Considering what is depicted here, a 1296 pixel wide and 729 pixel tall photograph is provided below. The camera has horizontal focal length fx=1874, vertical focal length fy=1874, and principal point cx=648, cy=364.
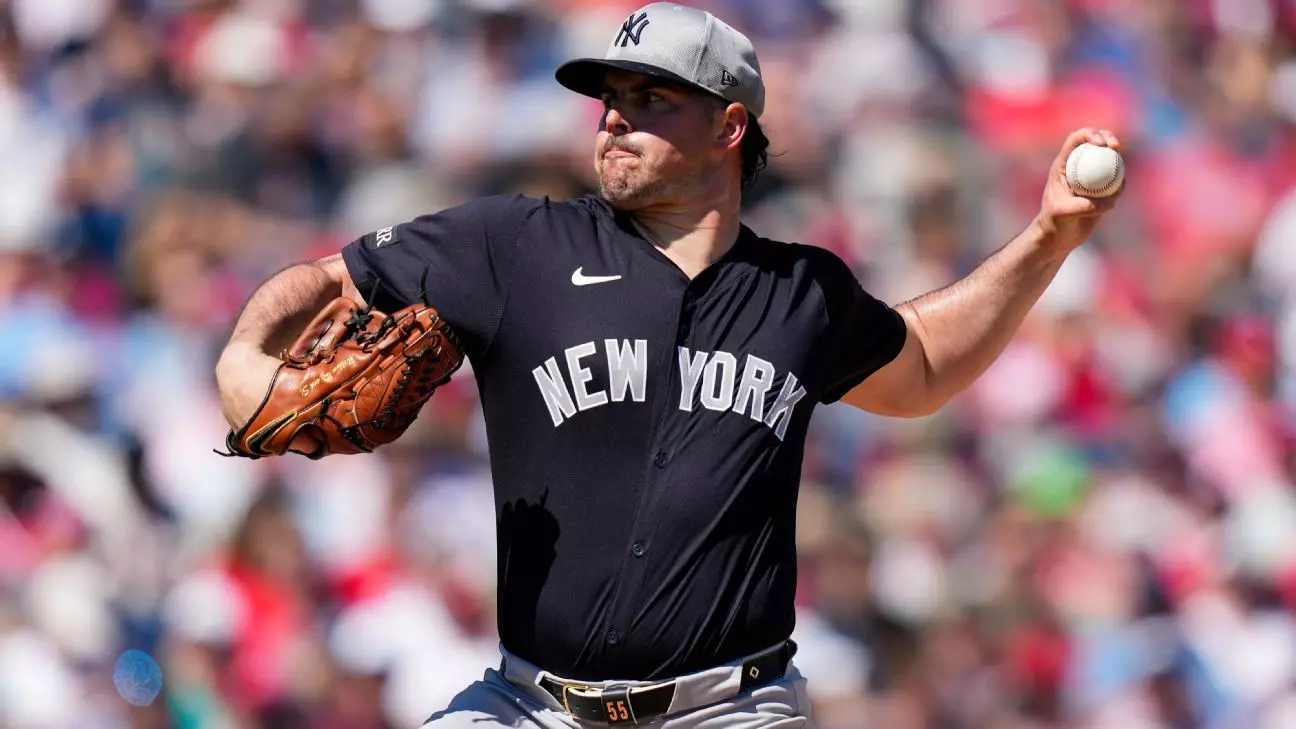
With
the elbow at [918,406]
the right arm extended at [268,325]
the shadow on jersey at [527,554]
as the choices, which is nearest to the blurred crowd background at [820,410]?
the elbow at [918,406]

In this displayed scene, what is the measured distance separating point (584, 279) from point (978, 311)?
1.05 metres

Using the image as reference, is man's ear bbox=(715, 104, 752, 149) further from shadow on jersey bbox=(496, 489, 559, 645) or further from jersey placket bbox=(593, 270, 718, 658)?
shadow on jersey bbox=(496, 489, 559, 645)

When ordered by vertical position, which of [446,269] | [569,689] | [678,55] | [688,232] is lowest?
[569,689]

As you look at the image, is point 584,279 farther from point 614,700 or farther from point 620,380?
point 614,700

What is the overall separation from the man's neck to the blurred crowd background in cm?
330

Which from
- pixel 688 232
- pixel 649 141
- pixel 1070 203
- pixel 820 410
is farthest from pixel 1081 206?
pixel 820 410

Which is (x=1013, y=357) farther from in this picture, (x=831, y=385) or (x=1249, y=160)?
(x=831, y=385)

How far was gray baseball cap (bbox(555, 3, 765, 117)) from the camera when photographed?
3945mm

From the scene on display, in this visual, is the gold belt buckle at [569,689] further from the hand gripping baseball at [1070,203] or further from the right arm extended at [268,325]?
the hand gripping baseball at [1070,203]

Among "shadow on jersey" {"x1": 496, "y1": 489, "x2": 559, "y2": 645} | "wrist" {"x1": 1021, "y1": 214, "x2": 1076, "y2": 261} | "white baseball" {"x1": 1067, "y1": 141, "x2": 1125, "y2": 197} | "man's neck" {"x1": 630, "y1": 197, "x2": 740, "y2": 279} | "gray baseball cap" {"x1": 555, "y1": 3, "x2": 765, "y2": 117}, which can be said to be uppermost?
"gray baseball cap" {"x1": 555, "y1": 3, "x2": 765, "y2": 117}

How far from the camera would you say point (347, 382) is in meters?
3.61

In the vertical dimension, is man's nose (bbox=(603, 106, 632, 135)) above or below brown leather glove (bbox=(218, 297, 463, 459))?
above

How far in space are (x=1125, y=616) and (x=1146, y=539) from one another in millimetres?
422

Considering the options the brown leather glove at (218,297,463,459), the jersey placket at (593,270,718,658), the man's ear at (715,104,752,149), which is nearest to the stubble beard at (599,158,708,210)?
the man's ear at (715,104,752,149)
